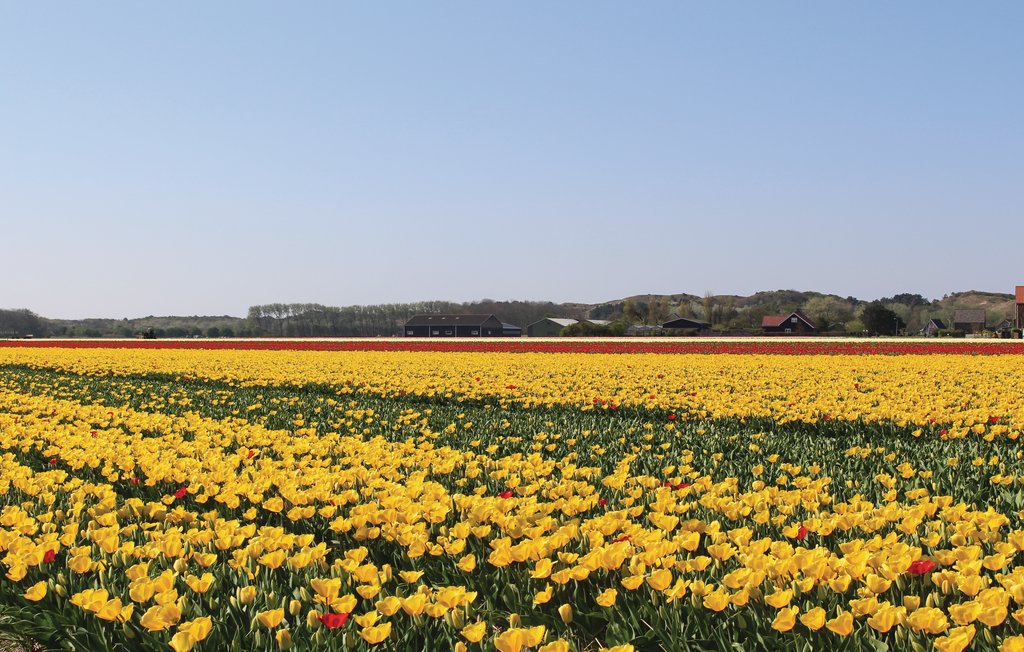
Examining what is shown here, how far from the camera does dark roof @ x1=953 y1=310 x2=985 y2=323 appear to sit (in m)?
110

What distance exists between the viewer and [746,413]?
9.30 meters

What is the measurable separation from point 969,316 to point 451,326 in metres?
78.7

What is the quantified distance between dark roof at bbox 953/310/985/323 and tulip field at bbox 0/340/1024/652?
119 meters

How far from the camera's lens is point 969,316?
4397 inches

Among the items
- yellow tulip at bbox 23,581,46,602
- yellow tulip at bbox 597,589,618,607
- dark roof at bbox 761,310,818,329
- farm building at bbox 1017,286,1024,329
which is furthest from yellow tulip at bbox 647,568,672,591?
dark roof at bbox 761,310,818,329

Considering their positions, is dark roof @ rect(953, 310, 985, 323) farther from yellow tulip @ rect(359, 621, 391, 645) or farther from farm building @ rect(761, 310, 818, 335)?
yellow tulip @ rect(359, 621, 391, 645)

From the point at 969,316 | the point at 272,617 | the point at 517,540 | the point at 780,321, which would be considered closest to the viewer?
the point at 272,617

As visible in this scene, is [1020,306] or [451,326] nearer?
[1020,306]

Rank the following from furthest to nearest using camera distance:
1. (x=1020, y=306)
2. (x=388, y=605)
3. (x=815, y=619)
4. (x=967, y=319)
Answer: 1. (x=967, y=319)
2. (x=1020, y=306)
3. (x=388, y=605)
4. (x=815, y=619)

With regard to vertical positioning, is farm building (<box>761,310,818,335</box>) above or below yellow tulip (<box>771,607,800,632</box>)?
above

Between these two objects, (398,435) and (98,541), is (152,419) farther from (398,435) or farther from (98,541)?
(98,541)

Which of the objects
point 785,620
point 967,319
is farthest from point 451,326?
point 785,620

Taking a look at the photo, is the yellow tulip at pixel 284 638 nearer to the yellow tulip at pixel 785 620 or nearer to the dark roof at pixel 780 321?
the yellow tulip at pixel 785 620

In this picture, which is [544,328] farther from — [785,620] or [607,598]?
[785,620]
